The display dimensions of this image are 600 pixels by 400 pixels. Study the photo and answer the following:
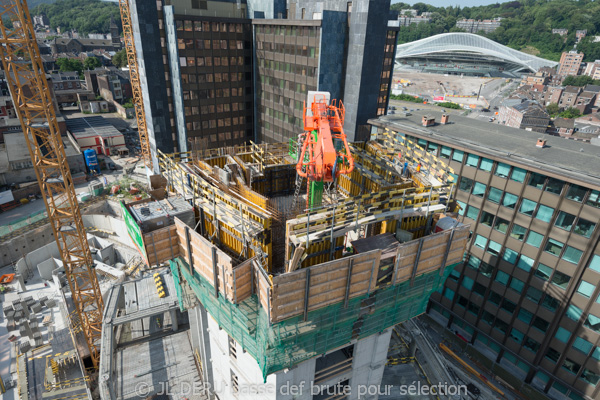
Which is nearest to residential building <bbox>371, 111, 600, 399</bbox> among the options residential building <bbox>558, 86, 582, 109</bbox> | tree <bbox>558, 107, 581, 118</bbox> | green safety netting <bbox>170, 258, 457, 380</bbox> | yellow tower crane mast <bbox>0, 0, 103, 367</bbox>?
green safety netting <bbox>170, 258, 457, 380</bbox>

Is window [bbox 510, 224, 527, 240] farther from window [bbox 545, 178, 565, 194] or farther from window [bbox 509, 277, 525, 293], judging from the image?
window [bbox 545, 178, 565, 194]

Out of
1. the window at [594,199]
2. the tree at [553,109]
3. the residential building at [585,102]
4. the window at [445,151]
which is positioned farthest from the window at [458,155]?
the residential building at [585,102]

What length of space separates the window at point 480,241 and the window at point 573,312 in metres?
9.85

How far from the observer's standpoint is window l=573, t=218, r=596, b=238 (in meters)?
32.9

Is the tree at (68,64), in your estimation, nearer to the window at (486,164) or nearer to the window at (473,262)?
the window at (486,164)

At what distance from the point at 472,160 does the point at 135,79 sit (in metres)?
70.6

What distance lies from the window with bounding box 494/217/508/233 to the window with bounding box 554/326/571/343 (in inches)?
444

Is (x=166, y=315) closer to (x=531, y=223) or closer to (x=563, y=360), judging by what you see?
(x=531, y=223)

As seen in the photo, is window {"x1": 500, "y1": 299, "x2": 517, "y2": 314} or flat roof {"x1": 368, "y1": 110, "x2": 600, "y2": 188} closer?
flat roof {"x1": 368, "y1": 110, "x2": 600, "y2": 188}

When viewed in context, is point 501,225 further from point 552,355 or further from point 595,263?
point 552,355

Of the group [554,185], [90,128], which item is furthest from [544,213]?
[90,128]

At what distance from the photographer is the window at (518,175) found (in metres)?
36.1

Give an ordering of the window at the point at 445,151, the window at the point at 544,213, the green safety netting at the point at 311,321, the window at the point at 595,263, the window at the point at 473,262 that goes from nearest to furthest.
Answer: the green safety netting at the point at 311,321, the window at the point at 595,263, the window at the point at 544,213, the window at the point at 445,151, the window at the point at 473,262

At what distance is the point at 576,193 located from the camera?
33031 millimetres
